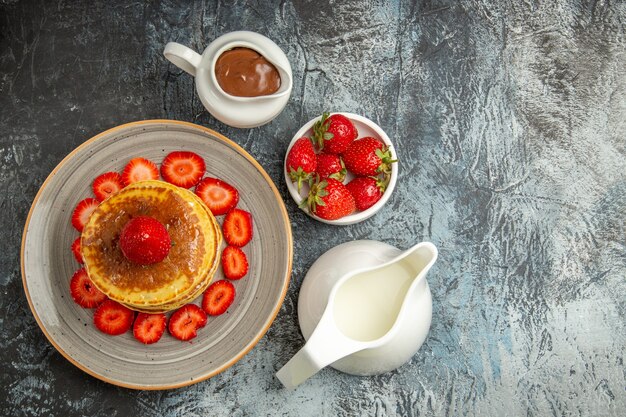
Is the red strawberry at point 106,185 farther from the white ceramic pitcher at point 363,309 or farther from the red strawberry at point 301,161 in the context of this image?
the white ceramic pitcher at point 363,309

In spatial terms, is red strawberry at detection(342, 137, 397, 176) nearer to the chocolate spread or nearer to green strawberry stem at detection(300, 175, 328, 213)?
green strawberry stem at detection(300, 175, 328, 213)

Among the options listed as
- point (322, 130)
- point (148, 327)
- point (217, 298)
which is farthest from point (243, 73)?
point (148, 327)

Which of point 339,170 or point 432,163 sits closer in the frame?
point 339,170

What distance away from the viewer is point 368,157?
1684 millimetres

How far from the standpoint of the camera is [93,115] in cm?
183

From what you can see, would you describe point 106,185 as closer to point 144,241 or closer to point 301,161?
point 144,241

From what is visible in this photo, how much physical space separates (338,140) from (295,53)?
14.4 inches

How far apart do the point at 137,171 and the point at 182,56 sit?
344 mm

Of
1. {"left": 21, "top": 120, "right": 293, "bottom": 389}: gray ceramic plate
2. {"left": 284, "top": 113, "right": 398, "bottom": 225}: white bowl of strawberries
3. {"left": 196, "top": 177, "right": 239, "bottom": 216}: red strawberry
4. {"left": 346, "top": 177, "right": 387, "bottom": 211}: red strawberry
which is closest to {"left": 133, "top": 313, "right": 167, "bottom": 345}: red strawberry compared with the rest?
{"left": 21, "top": 120, "right": 293, "bottom": 389}: gray ceramic plate

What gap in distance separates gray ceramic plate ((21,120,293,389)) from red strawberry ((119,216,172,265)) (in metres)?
0.28

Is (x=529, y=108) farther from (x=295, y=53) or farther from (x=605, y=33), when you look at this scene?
(x=295, y=53)

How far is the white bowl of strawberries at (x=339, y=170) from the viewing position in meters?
1.66

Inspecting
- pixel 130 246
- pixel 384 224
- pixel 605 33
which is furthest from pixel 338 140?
pixel 605 33

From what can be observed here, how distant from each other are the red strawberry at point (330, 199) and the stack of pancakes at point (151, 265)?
309 millimetres
